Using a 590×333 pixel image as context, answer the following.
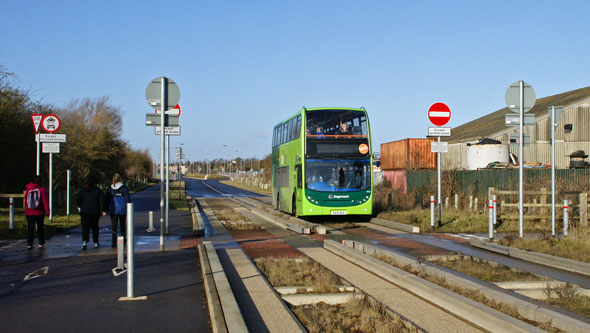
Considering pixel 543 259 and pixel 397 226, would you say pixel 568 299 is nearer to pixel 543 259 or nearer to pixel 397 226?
pixel 543 259

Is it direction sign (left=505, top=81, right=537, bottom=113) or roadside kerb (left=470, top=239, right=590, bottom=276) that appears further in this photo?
direction sign (left=505, top=81, right=537, bottom=113)

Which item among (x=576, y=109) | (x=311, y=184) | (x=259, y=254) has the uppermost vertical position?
(x=576, y=109)

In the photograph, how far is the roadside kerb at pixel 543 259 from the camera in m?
9.69

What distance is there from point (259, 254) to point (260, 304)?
17.0 feet

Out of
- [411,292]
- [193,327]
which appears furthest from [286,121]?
[193,327]

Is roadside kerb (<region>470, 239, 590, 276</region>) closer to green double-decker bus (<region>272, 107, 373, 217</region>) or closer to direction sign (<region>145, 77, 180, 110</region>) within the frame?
green double-decker bus (<region>272, 107, 373, 217</region>)

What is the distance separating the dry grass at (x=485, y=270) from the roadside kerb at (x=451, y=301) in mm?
1428

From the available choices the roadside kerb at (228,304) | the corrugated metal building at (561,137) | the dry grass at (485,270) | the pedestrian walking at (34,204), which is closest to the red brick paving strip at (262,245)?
the roadside kerb at (228,304)

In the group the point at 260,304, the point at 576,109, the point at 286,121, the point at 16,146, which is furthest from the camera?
the point at 576,109

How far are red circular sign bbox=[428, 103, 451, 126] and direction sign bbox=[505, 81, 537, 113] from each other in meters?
3.66

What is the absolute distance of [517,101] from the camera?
14.1 meters

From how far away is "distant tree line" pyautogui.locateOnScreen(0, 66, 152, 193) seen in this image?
26167 millimetres

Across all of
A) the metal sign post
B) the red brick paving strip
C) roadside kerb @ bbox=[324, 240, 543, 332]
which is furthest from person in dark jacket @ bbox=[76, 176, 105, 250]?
the metal sign post

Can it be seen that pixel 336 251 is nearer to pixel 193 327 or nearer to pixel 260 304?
pixel 260 304
